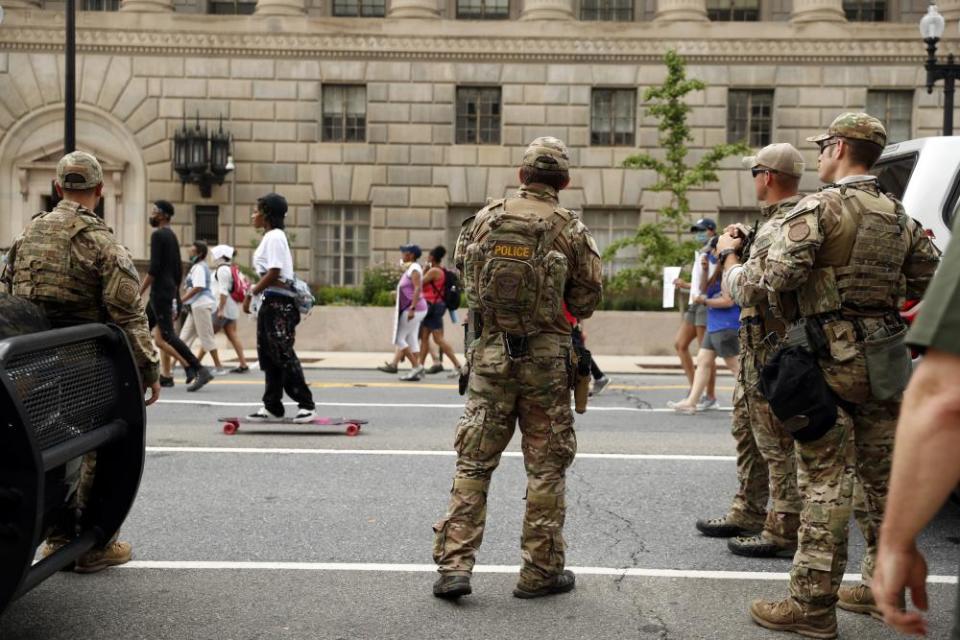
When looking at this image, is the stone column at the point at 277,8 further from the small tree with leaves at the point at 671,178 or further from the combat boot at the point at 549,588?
the combat boot at the point at 549,588

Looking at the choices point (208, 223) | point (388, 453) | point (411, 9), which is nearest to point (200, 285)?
point (388, 453)

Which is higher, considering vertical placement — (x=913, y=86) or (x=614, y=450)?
(x=913, y=86)

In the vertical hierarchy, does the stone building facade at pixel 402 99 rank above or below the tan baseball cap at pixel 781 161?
above

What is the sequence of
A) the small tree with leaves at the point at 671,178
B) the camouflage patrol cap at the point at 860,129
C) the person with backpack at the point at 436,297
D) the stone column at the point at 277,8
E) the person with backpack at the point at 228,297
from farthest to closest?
the stone column at the point at 277,8 → the small tree with leaves at the point at 671,178 → the person with backpack at the point at 436,297 → the person with backpack at the point at 228,297 → the camouflage patrol cap at the point at 860,129

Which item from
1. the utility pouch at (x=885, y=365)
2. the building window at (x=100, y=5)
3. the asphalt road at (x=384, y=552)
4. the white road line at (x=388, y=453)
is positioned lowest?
the white road line at (x=388, y=453)

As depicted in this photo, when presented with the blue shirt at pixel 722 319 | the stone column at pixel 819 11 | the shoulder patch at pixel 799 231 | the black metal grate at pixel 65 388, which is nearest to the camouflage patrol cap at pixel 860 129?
the shoulder patch at pixel 799 231

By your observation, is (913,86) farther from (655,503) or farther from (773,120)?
(655,503)

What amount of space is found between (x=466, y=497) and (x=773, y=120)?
80.0 ft

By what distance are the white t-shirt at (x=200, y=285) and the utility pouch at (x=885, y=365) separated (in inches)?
473

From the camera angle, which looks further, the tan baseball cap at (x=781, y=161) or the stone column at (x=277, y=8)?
the stone column at (x=277, y=8)

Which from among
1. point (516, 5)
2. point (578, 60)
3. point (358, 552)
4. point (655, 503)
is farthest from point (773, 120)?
point (358, 552)

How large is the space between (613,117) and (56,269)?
23.4 m

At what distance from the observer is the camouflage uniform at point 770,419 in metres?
5.33

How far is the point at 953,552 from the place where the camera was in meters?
5.79
